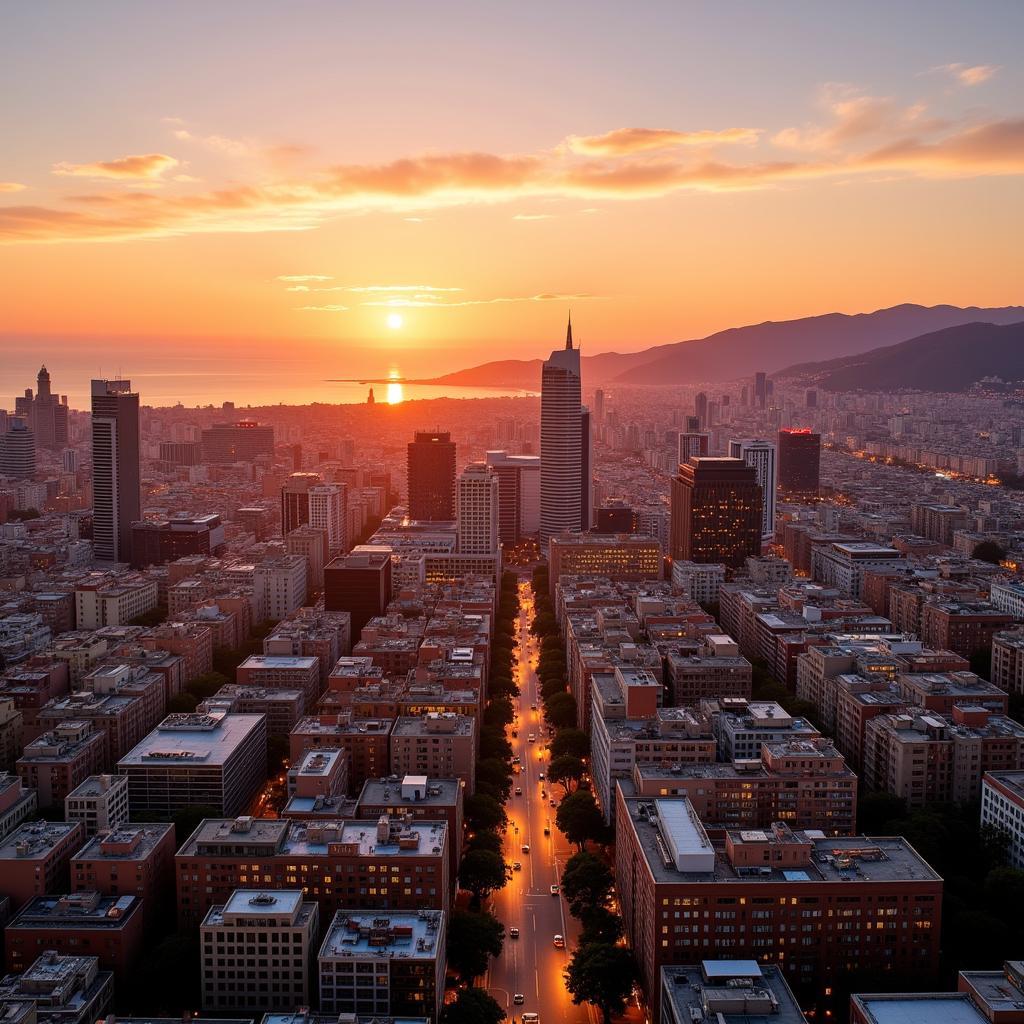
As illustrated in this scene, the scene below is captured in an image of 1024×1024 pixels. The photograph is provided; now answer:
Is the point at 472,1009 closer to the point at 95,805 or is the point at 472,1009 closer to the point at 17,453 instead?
the point at 95,805

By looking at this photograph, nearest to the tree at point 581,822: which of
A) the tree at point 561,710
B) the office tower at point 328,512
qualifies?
the tree at point 561,710

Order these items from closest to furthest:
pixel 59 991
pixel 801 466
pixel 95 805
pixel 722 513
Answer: pixel 59 991, pixel 95 805, pixel 722 513, pixel 801 466

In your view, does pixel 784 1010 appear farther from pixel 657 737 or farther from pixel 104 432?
pixel 104 432

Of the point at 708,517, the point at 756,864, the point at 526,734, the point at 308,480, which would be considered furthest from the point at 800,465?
the point at 756,864

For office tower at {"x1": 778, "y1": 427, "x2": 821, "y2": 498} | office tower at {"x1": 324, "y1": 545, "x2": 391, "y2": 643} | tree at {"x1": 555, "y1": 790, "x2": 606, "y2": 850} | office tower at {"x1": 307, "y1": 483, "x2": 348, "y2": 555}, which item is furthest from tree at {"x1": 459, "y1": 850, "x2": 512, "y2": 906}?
office tower at {"x1": 778, "y1": 427, "x2": 821, "y2": 498}

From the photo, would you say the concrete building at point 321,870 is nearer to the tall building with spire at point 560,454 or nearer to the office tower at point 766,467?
the tall building with spire at point 560,454

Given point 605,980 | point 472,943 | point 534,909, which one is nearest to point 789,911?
point 605,980
